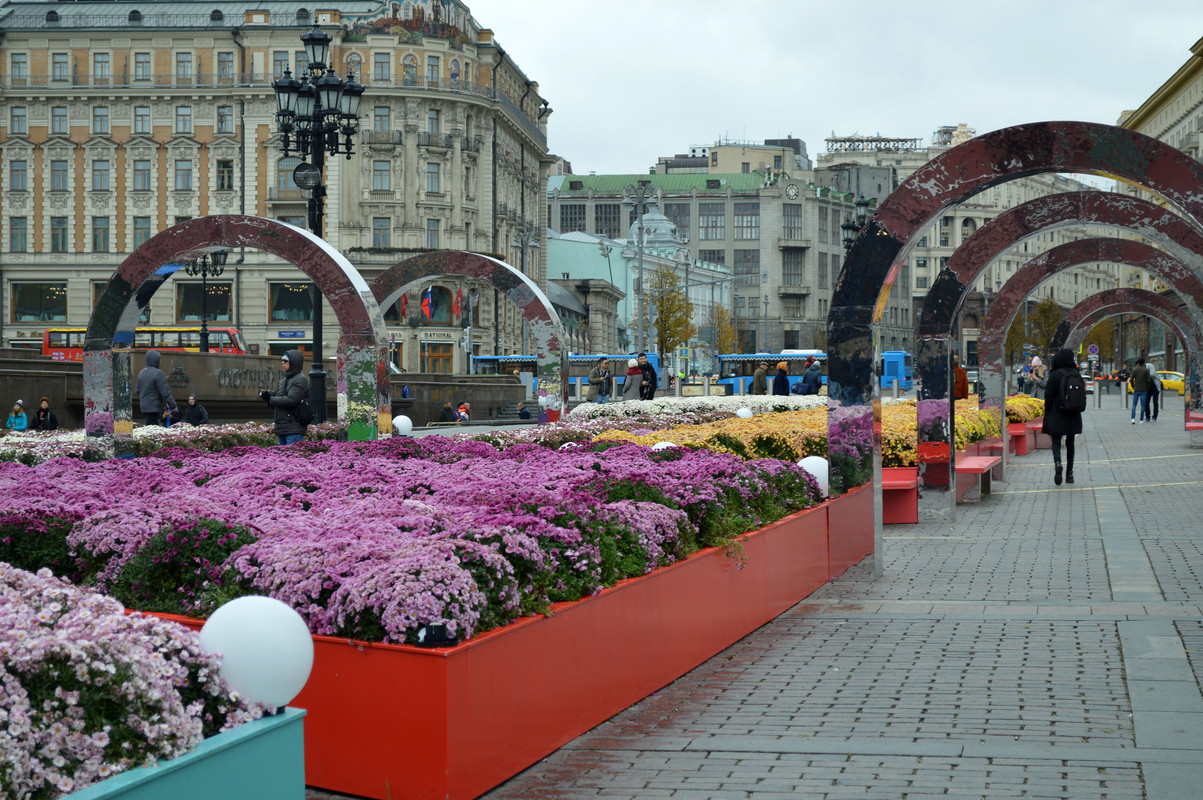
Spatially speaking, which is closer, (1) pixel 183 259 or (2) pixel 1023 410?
(1) pixel 183 259

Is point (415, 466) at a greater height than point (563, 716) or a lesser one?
greater

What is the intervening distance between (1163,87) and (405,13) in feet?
194

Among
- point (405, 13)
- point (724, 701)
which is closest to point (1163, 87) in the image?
point (405, 13)

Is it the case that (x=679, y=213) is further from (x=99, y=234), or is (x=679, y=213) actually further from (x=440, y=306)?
(x=99, y=234)

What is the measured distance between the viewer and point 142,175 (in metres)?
66.9

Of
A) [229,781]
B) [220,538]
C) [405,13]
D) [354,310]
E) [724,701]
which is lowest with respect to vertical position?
[724,701]

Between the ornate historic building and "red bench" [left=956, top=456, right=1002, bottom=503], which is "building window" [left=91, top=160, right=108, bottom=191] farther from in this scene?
"red bench" [left=956, top=456, right=1002, bottom=503]

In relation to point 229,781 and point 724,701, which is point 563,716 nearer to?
point 724,701

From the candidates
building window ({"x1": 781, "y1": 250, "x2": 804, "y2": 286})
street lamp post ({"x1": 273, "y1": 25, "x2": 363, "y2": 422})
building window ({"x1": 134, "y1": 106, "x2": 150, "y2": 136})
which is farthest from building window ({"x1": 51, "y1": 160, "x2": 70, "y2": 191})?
building window ({"x1": 781, "y1": 250, "x2": 804, "y2": 286})

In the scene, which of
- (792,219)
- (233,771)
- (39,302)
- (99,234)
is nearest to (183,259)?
(233,771)

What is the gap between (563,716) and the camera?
5859 mm

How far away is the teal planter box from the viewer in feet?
11.9

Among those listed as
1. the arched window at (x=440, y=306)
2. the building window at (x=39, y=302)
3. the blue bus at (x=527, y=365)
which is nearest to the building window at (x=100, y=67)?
the building window at (x=39, y=302)

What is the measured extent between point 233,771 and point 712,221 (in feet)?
473
